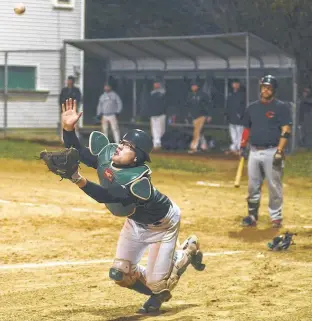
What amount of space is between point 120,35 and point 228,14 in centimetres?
1187

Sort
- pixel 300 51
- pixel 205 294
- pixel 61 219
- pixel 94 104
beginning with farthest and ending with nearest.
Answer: pixel 94 104 < pixel 300 51 < pixel 61 219 < pixel 205 294

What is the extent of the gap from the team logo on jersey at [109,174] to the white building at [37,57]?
24452mm

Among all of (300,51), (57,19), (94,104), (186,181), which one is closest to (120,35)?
(94,104)

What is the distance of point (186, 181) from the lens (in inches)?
830

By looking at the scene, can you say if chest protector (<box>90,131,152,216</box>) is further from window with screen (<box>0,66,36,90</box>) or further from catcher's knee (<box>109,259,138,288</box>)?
window with screen (<box>0,66,36,90</box>)

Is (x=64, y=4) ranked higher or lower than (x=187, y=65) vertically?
higher

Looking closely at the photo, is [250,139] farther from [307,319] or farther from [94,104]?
[94,104]

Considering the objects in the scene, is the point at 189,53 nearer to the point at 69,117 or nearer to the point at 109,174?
the point at 69,117

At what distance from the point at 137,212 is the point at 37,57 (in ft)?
85.4

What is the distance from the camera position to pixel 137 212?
864cm

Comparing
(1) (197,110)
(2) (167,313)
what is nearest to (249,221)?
(2) (167,313)

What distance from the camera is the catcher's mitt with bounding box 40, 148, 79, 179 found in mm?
7773

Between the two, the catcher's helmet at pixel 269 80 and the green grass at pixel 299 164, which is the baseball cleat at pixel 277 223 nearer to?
the catcher's helmet at pixel 269 80

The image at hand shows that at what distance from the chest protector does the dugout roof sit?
649 inches
